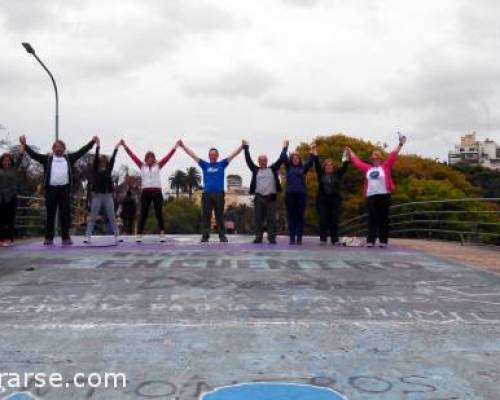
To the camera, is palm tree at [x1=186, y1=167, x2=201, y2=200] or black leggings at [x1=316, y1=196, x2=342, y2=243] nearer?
black leggings at [x1=316, y1=196, x2=342, y2=243]

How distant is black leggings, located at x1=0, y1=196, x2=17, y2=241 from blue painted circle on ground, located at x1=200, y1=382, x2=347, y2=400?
8.63 metres

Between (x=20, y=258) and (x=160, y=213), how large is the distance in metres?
3.80

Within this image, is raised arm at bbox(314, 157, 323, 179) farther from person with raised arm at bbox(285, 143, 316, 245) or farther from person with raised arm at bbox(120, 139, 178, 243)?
person with raised arm at bbox(120, 139, 178, 243)

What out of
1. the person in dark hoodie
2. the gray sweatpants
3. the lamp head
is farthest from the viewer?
the lamp head

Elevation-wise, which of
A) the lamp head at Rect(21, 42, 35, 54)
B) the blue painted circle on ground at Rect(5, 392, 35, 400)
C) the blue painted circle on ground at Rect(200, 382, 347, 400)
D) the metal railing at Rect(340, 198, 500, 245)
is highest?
the lamp head at Rect(21, 42, 35, 54)

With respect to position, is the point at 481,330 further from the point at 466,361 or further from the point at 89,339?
the point at 89,339

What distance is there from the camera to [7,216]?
1168cm

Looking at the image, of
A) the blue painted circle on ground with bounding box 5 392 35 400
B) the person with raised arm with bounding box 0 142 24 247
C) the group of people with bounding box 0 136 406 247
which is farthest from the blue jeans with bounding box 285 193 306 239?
the blue painted circle on ground with bounding box 5 392 35 400

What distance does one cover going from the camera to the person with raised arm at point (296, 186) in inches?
479

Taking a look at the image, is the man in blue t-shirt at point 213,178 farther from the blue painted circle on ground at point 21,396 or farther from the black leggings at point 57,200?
the blue painted circle on ground at point 21,396

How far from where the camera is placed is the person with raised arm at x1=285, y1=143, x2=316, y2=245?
12.2 metres

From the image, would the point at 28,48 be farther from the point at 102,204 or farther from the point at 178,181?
the point at 178,181

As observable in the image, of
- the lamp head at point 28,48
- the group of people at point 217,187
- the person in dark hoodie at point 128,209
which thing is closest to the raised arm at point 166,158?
the group of people at point 217,187

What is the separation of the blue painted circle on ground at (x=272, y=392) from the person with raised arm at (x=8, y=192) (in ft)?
27.8
